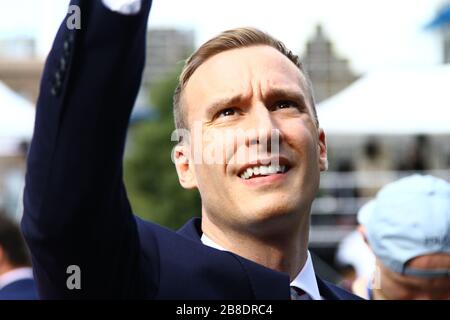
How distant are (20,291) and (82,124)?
180 centimetres

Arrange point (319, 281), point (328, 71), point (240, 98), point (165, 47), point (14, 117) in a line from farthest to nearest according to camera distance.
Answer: point (165, 47) → point (328, 71) → point (14, 117) → point (319, 281) → point (240, 98)

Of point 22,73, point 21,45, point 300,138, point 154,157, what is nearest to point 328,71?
point 22,73

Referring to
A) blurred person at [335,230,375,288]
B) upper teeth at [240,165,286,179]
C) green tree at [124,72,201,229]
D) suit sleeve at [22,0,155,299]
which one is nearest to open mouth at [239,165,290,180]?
upper teeth at [240,165,286,179]

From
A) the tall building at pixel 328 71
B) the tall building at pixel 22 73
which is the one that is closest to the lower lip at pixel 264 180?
the tall building at pixel 22 73

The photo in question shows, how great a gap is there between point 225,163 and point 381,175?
10460 millimetres

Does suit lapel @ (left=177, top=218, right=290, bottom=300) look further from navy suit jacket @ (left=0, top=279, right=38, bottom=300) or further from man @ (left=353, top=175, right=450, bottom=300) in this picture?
navy suit jacket @ (left=0, top=279, right=38, bottom=300)

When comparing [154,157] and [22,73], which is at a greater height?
[22,73]

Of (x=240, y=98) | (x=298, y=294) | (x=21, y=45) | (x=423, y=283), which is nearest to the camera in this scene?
(x=240, y=98)

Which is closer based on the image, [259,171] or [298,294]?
[259,171]

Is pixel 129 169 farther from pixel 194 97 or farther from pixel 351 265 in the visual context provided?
pixel 194 97

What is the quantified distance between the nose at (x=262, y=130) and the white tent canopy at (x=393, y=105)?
572 cm

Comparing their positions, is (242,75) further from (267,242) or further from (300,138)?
(267,242)

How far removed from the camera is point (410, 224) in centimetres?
243

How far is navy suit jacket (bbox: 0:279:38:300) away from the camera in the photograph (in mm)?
2729
